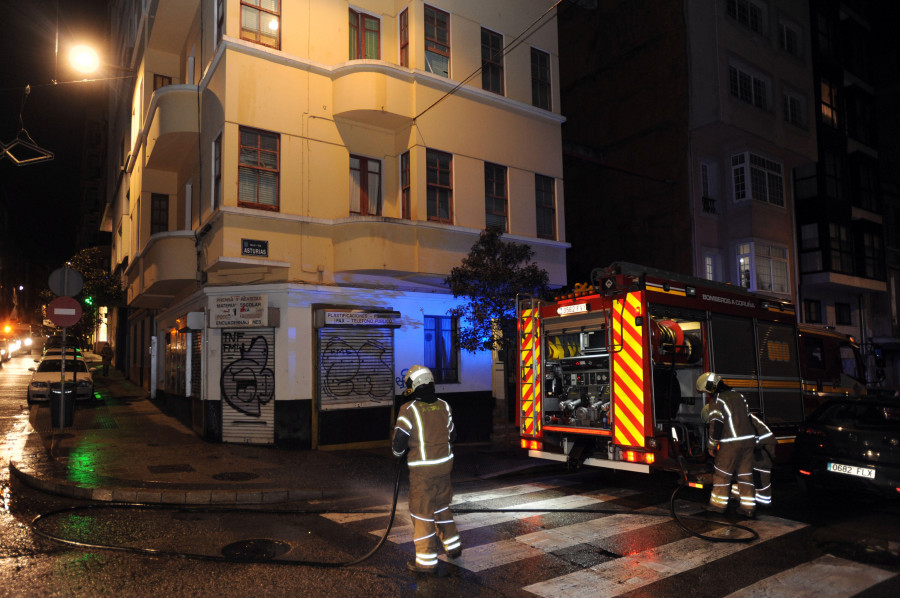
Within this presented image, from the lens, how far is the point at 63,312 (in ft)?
40.3

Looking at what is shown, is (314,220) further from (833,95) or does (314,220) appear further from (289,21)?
(833,95)

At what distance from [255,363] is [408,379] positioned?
7.80 meters

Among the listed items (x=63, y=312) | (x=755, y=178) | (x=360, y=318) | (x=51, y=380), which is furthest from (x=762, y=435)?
(x=51, y=380)

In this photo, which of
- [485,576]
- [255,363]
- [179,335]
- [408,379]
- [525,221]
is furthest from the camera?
[179,335]

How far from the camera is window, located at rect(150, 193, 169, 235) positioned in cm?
1791

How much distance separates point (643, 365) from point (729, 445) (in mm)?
1421

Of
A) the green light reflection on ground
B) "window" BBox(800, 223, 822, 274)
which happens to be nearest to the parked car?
the green light reflection on ground

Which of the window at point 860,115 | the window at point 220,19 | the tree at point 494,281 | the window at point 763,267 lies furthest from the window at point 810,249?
the window at point 220,19

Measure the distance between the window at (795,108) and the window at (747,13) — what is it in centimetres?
281

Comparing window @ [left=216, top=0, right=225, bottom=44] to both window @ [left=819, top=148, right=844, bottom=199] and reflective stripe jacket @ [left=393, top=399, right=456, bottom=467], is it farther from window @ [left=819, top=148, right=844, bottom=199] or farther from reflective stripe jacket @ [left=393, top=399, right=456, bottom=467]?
window @ [left=819, top=148, right=844, bottom=199]

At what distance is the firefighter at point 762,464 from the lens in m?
7.80

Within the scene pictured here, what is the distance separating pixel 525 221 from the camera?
15766 mm

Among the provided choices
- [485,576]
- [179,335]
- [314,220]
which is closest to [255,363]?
[314,220]

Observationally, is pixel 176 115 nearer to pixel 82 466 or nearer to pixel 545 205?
pixel 82 466
